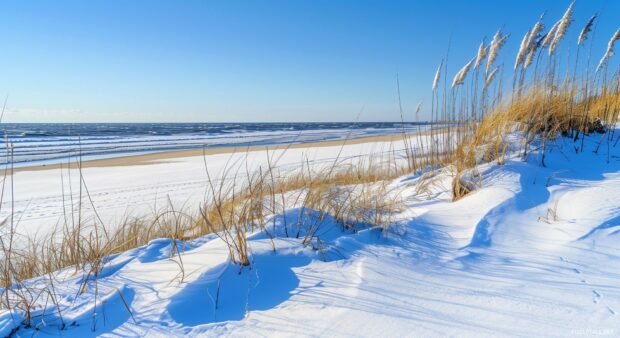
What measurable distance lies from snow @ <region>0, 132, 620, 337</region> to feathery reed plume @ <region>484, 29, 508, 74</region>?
2.10 metres

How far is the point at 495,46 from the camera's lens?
3670 mm

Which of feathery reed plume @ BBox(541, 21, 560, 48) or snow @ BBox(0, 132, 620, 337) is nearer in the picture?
snow @ BBox(0, 132, 620, 337)

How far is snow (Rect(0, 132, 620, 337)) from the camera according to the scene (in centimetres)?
103

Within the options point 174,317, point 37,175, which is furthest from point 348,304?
point 37,175

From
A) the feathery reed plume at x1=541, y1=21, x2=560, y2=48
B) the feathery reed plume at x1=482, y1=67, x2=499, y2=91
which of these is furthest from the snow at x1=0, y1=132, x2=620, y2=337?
the feathery reed plume at x1=541, y1=21, x2=560, y2=48

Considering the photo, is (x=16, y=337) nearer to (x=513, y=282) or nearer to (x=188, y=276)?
(x=188, y=276)

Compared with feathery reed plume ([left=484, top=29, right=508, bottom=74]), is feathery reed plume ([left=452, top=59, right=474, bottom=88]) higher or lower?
lower

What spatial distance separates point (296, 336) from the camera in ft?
3.19

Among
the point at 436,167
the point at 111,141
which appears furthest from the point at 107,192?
the point at 111,141

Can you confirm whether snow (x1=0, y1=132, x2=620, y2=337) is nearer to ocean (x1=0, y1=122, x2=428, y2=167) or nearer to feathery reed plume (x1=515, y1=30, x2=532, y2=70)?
ocean (x1=0, y1=122, x2=428, y2=167)

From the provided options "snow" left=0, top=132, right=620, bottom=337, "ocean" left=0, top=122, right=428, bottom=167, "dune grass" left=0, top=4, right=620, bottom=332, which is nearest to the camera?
"snow" left=0, top=132, right=620, bottom=337

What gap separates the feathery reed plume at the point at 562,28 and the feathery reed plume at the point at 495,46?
0.73 meters

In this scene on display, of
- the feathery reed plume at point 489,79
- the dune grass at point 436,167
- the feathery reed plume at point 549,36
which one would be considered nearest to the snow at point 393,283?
the dune grass at point 436,167

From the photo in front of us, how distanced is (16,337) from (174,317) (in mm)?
463
